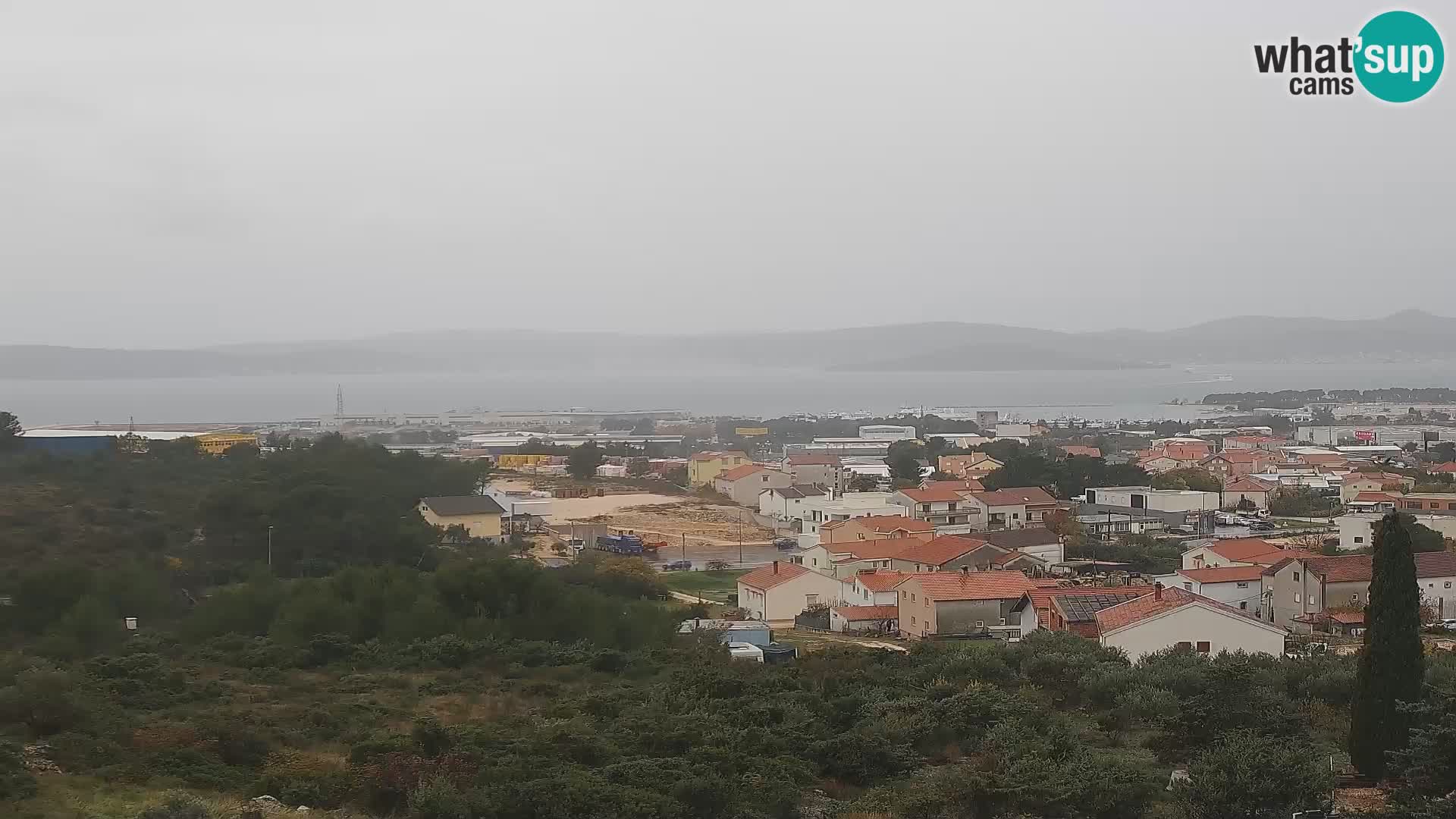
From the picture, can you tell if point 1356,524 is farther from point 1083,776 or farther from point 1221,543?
point 1083,776

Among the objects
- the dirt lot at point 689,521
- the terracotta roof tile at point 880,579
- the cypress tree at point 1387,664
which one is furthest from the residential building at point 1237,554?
the cypress tree at point 1387,664

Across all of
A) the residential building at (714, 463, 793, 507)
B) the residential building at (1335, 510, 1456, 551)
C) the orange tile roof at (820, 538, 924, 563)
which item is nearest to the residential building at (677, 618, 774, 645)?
the orange tile roof at (820, 538, 924, 563)

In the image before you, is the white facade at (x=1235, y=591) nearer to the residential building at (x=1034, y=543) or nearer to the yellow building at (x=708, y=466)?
the residential building at (x=1034, y=543)

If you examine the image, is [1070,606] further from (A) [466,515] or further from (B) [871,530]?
(A) [466,515]

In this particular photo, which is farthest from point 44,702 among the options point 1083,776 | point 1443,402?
point 1443,402

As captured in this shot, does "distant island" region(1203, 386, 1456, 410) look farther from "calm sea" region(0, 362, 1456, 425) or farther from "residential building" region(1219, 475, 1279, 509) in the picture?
"residential building" region(1219, 475, 1279, 509)

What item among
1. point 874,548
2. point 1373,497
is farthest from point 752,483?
point 1373,497

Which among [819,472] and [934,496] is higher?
[934,496]
